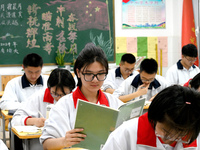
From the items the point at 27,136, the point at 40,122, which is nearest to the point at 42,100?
the point at 40,122

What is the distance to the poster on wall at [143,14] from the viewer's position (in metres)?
6.19

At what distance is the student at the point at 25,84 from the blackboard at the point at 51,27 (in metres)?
1.85

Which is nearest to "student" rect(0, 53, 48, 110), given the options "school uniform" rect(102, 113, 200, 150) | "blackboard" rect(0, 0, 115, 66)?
"blackboard" rect(0, 0, 115, 66)

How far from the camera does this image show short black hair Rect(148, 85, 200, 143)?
3.19 feet

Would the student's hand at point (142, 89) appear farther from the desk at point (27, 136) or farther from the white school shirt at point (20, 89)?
the desk at point (27, 136)

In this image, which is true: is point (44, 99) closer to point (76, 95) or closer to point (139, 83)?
point (76, 95)

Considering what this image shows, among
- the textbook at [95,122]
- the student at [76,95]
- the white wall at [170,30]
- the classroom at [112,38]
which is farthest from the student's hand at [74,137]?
the white wall at [170,30]

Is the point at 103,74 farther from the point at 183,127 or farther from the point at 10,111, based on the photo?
the point at 10,111

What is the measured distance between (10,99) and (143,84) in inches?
65.2

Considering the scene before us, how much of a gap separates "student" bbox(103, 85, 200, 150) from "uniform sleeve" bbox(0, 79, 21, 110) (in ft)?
8.53

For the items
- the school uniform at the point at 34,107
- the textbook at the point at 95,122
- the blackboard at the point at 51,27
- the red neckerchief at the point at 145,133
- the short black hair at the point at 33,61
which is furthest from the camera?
the blackboard at the point at 51,27

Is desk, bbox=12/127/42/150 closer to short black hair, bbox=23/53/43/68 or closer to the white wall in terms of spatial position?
short black hair, bbox=23/53/43/68

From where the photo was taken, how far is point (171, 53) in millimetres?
6434

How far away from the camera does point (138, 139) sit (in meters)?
1.17
